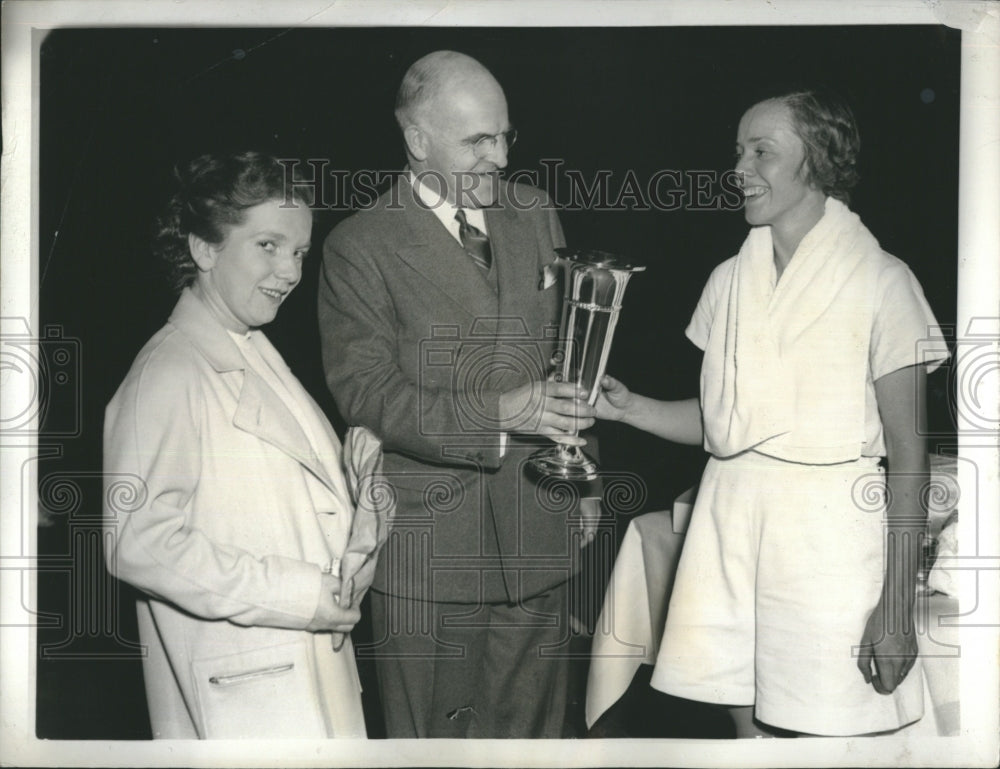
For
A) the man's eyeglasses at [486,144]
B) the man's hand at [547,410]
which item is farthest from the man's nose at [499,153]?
the man's hand at [547,410]

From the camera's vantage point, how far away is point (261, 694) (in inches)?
106

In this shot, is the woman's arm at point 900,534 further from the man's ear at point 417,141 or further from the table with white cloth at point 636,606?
the man's ear at point 417,141

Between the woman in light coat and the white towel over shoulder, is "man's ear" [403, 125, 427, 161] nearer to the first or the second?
the woman in light coat

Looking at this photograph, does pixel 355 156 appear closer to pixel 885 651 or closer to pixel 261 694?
pixel 261 694

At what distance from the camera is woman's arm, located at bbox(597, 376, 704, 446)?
2.74m

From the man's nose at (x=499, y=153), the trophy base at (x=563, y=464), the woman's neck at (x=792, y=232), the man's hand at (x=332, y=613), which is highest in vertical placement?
the man's nose at (x=499, y=153)

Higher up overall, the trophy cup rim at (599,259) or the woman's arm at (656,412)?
the trophy cup rim at (599,259)

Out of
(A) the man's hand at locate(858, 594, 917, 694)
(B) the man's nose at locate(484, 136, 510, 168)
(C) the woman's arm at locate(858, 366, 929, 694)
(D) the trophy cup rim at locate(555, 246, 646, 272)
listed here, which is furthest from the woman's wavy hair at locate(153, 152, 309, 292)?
(A) the man's hand at locate(858, 594, 917, 694)

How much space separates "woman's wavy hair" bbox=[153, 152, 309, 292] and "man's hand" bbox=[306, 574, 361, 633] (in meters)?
0.73

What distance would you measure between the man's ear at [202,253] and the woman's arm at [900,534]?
150 cm

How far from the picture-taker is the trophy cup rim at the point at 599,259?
2.65m

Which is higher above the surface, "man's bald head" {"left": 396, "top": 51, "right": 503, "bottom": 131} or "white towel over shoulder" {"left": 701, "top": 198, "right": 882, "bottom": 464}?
"man's bald head" {"left": 396, "top": 51, "right": 503, "bottom": 131}

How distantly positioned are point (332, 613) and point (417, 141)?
1057 mm

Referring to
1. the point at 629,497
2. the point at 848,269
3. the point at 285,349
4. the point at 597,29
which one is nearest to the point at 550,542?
the point at 629,497
